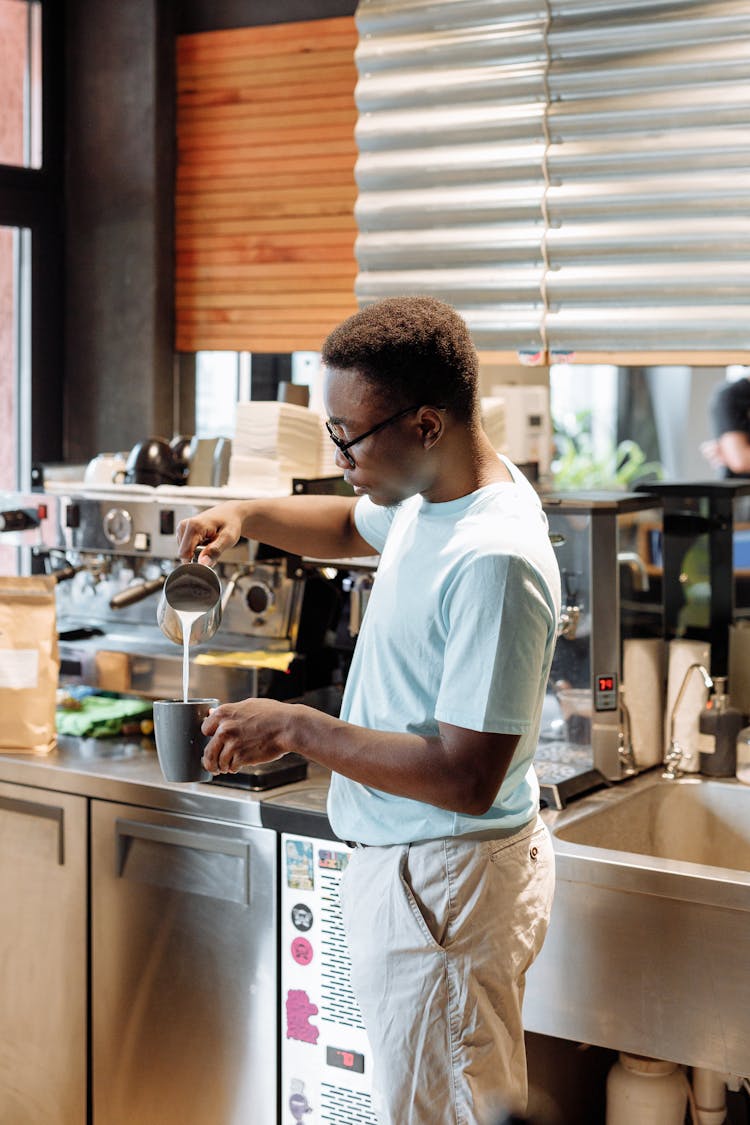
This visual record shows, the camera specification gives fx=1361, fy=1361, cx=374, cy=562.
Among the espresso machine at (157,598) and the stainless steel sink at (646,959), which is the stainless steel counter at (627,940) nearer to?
the stainless steel sink at (646,959)

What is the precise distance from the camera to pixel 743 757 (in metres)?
2.74

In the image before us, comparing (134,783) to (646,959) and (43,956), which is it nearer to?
(43,956)

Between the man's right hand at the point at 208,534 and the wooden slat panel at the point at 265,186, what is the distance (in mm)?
1474

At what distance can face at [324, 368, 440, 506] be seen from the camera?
168 centimetres

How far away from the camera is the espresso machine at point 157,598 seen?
287cm

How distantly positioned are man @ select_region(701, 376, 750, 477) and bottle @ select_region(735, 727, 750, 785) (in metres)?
1.11

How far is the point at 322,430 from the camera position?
298 cm

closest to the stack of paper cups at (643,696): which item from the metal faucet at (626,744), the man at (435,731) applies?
the metal faucet at (626,744)

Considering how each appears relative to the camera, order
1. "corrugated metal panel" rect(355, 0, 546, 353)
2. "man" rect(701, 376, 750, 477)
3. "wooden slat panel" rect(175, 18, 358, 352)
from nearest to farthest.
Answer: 1. "corrugated metal panel" rect(355, 0, 546, 353)
2. "wooden slat panel" rect(175, 18, 358, 352)
3. "man" rect(701, 376, 750, 477)

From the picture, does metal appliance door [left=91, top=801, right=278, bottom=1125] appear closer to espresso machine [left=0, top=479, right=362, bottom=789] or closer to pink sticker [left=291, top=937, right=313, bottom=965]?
pink sticker [left=291, top=937, right=313, bottom=965]

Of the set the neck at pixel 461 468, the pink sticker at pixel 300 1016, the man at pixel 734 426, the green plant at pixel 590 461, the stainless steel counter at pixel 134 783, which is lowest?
the pink sticker at pixel 300 1016

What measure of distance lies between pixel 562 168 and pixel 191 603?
1.34m

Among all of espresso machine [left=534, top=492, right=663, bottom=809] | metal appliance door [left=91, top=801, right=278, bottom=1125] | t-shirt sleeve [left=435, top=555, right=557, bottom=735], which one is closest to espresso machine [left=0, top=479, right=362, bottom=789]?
metal appliance door [left=91, top=801, right=278, bottom=1125]

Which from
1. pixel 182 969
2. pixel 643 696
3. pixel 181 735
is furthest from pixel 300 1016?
pixel 643 696
